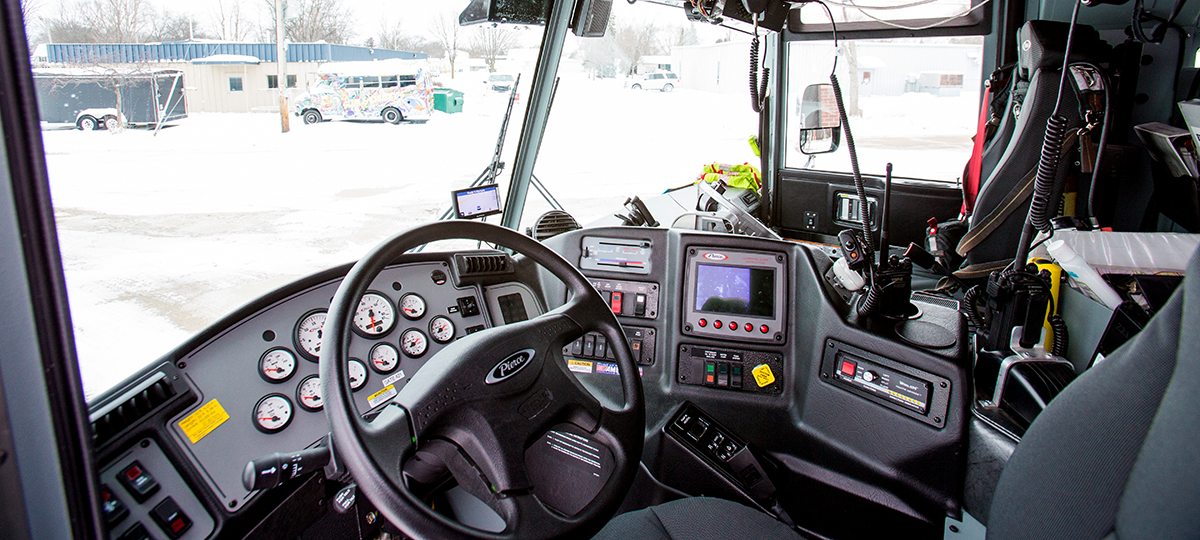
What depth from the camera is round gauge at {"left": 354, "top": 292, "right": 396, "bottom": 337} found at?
1.52m

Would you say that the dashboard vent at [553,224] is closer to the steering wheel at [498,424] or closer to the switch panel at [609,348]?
the switch panel at [609,348]

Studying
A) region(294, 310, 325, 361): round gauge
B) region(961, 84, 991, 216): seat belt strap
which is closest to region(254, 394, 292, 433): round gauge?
region(294, 310, 325, 361): round gauge

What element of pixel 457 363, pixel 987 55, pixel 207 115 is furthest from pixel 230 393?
pixel 987 55

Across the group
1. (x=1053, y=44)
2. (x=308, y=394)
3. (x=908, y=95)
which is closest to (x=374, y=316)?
(x=308, y=394)

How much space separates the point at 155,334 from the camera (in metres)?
1.45

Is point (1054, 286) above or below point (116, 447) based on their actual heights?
above

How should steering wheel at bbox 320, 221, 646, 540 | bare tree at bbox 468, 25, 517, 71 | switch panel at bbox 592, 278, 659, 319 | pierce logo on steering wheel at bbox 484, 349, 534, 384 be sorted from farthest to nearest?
bare tree at bbox 468, 25, 517, 71 → switch panel at bbox 592, 278, 659, 319 → pierce logo on steering wheel at bbox 484, 349, 534, 384 → steering wheel at bbox 320, 221, 646, 540

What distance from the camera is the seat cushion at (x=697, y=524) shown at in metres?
1.29

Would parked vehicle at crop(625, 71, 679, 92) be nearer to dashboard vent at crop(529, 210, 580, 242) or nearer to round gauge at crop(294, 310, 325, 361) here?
dashboard vent at crop(529, 210, 580, 242)

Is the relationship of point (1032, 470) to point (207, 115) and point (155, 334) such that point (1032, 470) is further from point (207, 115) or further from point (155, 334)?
point (207, 115)

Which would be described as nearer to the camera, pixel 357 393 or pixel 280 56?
pixel 357 393

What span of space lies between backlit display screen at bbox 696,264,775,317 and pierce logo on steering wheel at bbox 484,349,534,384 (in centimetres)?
81

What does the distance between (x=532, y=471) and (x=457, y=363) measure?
0.24m

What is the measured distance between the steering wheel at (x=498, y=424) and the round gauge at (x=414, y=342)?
551mm
